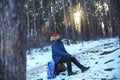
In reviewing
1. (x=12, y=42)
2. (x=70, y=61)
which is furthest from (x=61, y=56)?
(x=12, y=42)

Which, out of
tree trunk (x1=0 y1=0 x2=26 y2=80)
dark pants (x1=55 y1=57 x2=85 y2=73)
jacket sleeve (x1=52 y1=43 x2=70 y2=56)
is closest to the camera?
tree trunk (x1=0 y1=0 x2=26 y2=80)

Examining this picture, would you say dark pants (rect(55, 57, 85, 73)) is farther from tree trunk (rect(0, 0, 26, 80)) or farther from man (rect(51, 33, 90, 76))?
tree trunk (rect(0, 0, 26, 80))

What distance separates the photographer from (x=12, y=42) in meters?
3.75

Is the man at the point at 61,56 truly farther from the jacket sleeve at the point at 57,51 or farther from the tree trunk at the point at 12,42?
the tree trunk at the point at 12,42

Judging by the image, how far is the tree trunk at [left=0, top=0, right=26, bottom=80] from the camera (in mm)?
3730

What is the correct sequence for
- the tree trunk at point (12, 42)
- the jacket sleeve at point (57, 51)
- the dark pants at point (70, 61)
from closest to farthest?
1. the tree trunk at point (12, 42)
2. the dark pants at point (70, 61)
3. the jacket sleeve at point (57, 51)

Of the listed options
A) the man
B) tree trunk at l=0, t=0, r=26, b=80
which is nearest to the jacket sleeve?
the man

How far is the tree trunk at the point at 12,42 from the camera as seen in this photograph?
3.73 metres

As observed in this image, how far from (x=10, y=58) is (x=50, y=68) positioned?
5.89 m

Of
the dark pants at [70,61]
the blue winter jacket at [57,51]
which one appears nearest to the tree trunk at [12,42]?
the dark pants at [70,61]

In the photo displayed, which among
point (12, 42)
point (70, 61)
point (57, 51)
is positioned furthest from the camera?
point (57, 51)

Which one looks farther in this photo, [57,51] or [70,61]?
[57,51]

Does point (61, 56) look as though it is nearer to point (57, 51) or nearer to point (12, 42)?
point (57, 51)

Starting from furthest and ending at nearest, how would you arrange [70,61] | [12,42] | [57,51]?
1. [57,51]
2. [70,61]
3. [12,42]
